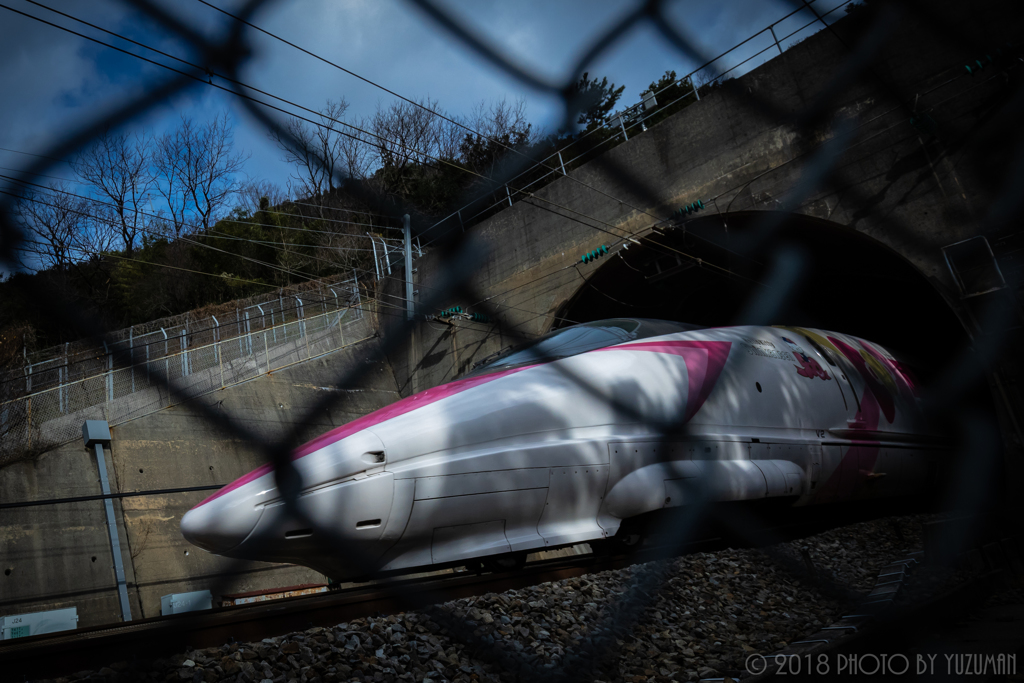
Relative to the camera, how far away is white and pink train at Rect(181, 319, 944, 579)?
299 cm

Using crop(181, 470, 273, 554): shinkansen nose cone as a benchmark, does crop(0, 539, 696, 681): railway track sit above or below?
below

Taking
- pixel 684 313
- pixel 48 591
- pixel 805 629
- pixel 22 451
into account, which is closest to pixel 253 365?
pixel 22 451

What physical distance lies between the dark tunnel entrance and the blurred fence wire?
1.34 ft

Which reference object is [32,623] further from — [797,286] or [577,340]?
[797,286]

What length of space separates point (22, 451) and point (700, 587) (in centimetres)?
978

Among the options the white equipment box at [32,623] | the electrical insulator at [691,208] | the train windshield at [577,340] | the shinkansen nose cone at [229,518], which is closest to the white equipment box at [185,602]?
the white equipment box at [32,623]

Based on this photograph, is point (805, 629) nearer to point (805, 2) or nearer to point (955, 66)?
point (805, 2)

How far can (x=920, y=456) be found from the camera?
6.55 meters

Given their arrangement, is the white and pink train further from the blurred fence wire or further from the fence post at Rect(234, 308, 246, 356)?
the fence post at Rect(234, 308, 246, 356)

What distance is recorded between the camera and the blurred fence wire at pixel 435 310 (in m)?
1.08

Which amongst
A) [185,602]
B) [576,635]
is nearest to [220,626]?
[576,635]

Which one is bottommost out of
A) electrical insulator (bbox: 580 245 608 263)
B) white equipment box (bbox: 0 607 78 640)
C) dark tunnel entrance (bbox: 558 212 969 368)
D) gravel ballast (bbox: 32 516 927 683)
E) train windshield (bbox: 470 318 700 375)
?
gravel ballast (bbox: 32 516 927 683)

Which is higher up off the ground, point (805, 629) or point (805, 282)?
point (805, 282)

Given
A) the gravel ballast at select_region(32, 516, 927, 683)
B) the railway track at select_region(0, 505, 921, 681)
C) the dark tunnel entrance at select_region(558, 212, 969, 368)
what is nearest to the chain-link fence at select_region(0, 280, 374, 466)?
the railway track at select_region(0, 505, 921, 681)
